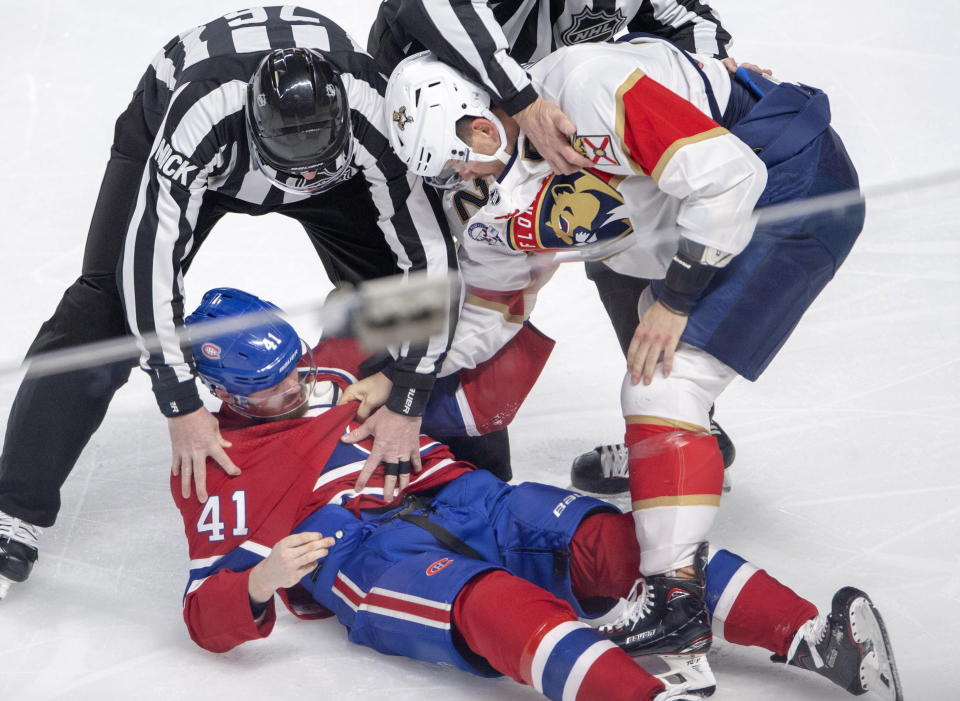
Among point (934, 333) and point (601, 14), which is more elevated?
point (601, 14)

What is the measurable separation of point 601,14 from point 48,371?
968 mm

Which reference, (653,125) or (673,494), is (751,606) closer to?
(673,494)

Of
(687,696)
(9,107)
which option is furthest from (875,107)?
(9,107)

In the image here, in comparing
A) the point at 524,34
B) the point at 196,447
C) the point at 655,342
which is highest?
the point at 524,34

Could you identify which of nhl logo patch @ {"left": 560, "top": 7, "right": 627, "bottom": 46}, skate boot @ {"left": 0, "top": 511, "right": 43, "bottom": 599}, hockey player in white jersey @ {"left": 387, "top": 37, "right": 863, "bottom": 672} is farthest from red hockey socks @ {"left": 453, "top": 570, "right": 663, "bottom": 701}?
nhl logo patch @ {"left": 560, "top": 7, "right": 627, "bottom": 46}

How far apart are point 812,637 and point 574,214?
57 centimetres

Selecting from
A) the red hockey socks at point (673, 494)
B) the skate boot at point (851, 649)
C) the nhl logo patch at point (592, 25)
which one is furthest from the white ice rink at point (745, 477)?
the nhl logo patch at point (592, 25)

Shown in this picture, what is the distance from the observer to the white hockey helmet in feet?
4.66

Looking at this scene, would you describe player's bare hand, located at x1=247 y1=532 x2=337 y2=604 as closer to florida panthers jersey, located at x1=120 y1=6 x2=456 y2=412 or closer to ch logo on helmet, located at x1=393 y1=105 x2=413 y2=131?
florida panthers jersey, located at x1=120 y1=6 x2=456 y2=412

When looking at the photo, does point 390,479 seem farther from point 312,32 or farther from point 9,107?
point 9,107

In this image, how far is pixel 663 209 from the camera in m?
1.45

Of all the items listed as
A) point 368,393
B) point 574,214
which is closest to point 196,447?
point 368,393

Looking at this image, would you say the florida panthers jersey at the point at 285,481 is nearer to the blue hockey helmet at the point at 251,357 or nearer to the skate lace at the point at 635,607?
the blue hockey helmet at the point at 251,357

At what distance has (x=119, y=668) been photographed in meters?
1.28
